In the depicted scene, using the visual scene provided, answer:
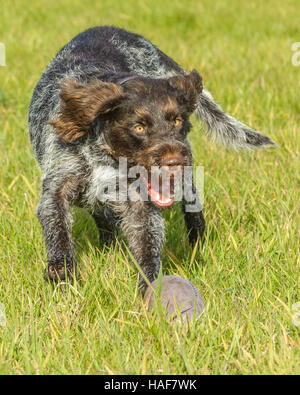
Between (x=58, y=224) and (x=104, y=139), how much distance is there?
1.76 ft

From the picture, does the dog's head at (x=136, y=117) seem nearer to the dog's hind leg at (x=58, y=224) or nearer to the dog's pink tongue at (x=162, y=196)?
the dog's pink tongue at (x=162, y=196)

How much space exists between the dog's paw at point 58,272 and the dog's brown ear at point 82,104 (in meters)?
0.70

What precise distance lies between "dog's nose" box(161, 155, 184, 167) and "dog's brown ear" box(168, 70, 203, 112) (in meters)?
0.58

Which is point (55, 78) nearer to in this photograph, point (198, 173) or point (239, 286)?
Result: point (198, 173)

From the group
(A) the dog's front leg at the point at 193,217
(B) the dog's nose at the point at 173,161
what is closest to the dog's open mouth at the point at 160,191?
(B) the dog's nose at the point at 173,161

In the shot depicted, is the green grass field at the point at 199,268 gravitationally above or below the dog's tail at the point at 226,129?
below

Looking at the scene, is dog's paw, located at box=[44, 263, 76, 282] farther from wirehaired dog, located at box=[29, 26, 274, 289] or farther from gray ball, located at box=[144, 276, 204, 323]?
gray ball, located at box=[144, 276, 204, 323]

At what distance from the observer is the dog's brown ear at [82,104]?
354cm

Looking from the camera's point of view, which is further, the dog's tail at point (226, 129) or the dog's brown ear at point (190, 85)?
the dog's tail at point (226, 129)

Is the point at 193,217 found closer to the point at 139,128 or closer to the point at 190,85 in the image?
the point at 190,85

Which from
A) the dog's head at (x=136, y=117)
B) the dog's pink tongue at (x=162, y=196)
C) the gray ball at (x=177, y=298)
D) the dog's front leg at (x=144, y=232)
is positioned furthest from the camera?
the dog's front leg at (x=144, y=232)

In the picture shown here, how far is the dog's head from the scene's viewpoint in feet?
11.1
